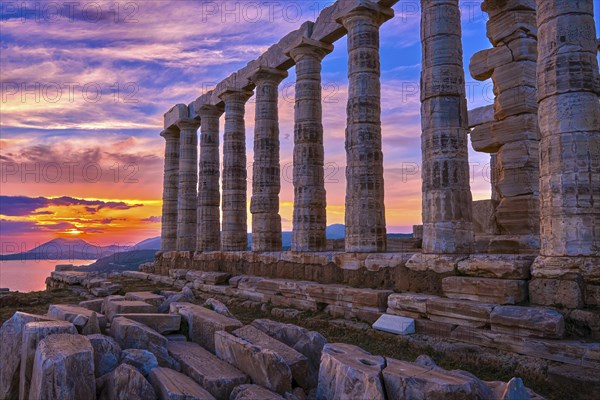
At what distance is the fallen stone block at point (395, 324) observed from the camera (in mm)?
10828

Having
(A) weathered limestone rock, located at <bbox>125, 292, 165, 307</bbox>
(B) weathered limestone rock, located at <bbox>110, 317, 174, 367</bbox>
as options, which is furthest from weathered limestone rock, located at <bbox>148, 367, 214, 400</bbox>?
(A) weathered limestone rock, located at <bbox>125, 292, 165, 307</bbox>

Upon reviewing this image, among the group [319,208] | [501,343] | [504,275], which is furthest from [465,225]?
[319,208]

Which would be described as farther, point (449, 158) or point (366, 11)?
point (366, 11)

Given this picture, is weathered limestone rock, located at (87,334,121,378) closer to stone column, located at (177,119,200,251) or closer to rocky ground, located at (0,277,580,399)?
rocky ground, located at (0,277,580,399)

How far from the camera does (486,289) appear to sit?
10.2 meters

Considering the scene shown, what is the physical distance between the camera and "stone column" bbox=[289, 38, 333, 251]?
58.3 ft

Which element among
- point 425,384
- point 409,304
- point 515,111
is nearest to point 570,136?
point 409,304

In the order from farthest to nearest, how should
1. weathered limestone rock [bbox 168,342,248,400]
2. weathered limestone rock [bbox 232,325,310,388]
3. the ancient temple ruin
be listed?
the ancient temple ruin
weathered limestone rock [bbox 232,325,310,388]
weathered limestone rock [bbox 168,342,248,400]

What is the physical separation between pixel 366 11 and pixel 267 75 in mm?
6552

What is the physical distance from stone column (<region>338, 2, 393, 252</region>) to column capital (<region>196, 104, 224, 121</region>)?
1158 cm

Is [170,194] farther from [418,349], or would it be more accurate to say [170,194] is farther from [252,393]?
[252,393]

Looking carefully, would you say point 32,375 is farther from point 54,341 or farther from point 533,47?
point 533,47

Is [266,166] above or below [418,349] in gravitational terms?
above

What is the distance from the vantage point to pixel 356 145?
49.7ft
